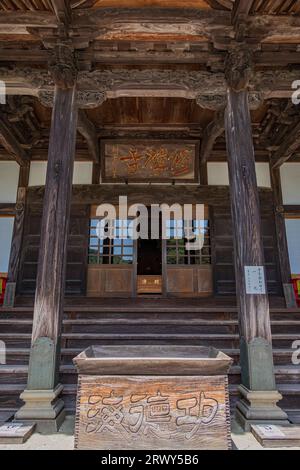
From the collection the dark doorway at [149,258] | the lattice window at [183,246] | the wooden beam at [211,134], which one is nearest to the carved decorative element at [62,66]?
the wooden beam at [211,134]

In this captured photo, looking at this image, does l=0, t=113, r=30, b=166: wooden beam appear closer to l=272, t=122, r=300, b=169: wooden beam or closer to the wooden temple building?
the wooden temple building

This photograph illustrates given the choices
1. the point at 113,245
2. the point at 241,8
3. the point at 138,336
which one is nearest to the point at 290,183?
the point at 241,8

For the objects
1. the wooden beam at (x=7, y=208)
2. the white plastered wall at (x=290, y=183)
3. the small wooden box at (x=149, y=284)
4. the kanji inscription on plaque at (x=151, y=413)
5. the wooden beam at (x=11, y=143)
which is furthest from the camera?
the small wooden box at (x=149, y=284)

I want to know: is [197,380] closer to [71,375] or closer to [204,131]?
[71,375]

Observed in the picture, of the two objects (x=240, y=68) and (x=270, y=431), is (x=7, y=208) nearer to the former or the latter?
(x=240, y=68)

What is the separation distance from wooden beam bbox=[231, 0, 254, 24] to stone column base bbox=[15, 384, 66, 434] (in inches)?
191

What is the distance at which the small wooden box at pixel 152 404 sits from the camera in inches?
86.4

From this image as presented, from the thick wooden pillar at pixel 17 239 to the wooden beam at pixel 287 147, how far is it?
5.60m

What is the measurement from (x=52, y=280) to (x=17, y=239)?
3.57 m

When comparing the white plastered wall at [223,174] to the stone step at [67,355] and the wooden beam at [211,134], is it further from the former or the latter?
the stone step at [67,355]
